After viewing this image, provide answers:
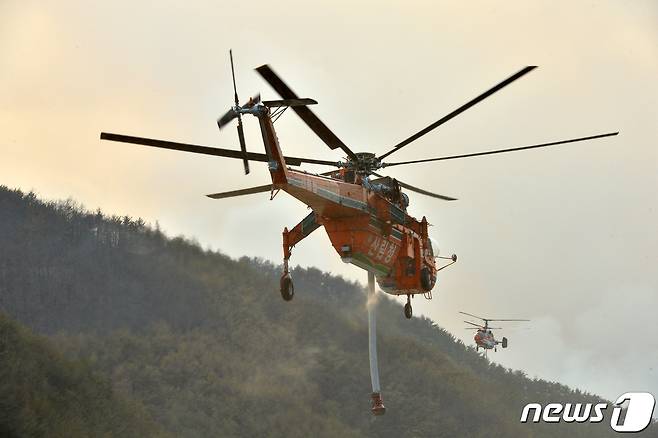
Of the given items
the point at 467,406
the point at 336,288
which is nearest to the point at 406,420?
the point at 467,406

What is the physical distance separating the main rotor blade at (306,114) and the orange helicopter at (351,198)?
0.03m

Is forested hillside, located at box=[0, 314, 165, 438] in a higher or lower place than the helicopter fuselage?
lower

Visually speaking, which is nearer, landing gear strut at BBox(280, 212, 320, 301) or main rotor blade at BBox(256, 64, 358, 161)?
main rotor blade at BBox(256, 64, 358, 161)

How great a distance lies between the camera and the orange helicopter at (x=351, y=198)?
25.6 metres

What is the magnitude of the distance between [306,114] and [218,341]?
61865 mm

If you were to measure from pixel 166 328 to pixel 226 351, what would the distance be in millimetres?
6490

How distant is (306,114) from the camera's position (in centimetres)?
2573

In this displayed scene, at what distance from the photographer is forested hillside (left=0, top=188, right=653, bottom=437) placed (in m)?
75.5

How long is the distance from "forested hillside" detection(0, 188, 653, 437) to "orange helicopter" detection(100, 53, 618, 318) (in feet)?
120

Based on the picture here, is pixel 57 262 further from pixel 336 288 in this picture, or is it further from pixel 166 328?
pixel 336 288

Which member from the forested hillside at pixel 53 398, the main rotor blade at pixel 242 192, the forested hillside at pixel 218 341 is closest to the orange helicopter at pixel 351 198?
the main rotor blade at pixel 242 192

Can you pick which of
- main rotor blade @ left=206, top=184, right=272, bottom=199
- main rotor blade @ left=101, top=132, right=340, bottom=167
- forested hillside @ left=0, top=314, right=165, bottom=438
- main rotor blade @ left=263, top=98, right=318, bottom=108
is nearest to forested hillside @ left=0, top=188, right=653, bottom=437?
forested hillside @ left=0, top=314, right=165, bottom=438

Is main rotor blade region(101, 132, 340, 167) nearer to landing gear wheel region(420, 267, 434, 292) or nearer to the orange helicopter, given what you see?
the orange helicopter

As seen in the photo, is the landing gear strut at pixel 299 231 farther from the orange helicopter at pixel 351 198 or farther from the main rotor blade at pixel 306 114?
the main rotor blade at pixel 306 114
